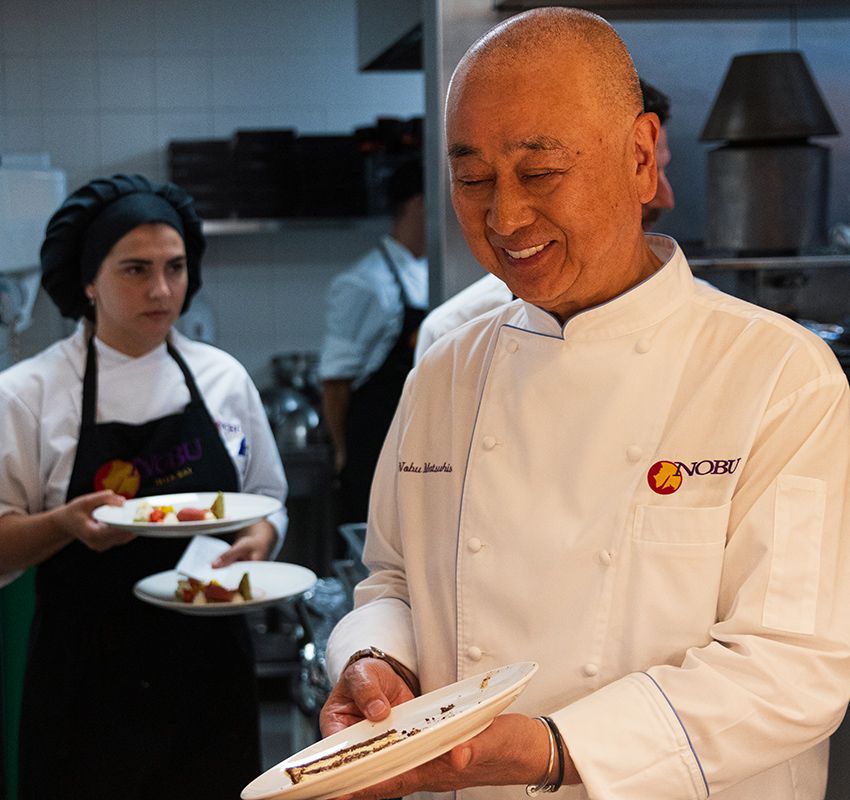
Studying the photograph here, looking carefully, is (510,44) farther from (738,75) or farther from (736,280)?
(736,280)

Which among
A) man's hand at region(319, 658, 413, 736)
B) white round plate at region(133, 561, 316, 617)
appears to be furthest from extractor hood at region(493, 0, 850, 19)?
man's hand at region(319, 658, 413, 736)

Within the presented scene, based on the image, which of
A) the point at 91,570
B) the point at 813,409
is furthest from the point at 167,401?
the point at 813,409

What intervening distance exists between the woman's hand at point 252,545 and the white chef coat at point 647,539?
1077mm

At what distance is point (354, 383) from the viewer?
4305 millimetres

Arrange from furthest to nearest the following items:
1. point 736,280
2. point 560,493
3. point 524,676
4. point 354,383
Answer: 1. point 354,383
2. point 736,280
3. point 560,493
4. point 524,676

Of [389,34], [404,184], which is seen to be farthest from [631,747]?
[404,184]

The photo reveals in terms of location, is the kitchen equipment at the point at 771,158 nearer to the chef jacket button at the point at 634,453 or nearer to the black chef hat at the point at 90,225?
the black chef hat at the point at 90,225

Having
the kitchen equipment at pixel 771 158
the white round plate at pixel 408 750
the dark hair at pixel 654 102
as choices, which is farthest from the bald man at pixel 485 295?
the white round plate at pixel 408 750

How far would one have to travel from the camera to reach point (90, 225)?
2.54 m

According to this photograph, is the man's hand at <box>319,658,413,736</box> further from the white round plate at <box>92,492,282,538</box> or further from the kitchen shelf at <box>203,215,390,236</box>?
the kitchen shelf at <box>203,215,390,236</box>

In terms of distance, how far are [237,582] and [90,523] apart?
0.32m

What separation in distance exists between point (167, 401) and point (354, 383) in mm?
1783

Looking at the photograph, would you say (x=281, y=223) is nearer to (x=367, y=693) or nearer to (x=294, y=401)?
(x=294, y=401)

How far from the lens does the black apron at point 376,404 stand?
13.8 feet
